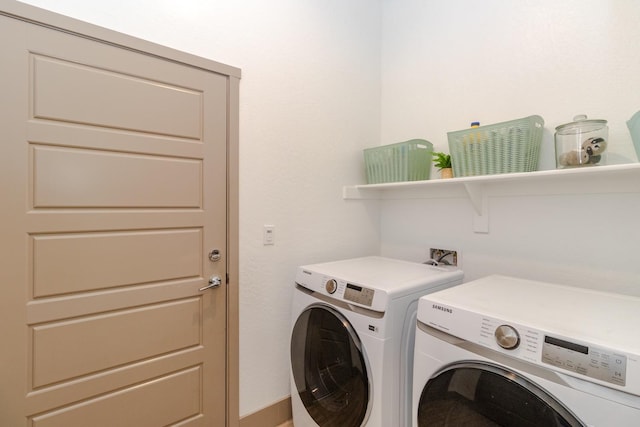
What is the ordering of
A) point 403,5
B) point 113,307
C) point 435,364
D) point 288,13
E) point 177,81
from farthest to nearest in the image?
point 403,5 < point 288,13 < point 177,81 < point 113,307 < point 435,364

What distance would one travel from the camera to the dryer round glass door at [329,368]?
4.22 ft

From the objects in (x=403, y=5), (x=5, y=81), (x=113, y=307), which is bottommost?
(x=113, y=307)

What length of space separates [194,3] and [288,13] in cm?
57

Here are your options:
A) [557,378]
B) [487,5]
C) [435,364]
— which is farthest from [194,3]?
[557,378]

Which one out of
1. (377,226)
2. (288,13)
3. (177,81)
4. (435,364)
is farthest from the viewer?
(377,226)

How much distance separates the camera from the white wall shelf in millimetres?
1250

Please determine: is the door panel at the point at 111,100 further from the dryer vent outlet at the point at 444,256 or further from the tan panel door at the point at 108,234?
the dryer vent outlet at the point at 444,256

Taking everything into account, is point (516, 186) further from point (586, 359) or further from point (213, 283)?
point (213, 283)

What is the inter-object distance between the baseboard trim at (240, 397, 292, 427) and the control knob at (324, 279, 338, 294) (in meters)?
0.89

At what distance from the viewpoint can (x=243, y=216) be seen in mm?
1657

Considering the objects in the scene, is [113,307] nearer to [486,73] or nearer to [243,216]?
[243,216]

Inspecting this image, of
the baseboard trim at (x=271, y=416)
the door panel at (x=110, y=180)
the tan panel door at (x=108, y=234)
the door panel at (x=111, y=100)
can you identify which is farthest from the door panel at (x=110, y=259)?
the baseboard trim at (x=271, y=416)

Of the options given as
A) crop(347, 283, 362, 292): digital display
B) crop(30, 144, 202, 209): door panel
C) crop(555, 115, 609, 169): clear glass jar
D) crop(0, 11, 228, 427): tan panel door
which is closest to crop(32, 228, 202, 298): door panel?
crop(0, 11, 228, 427): tan panel door

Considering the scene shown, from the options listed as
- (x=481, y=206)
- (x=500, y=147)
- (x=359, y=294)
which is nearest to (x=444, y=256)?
(x=481, y=206)
